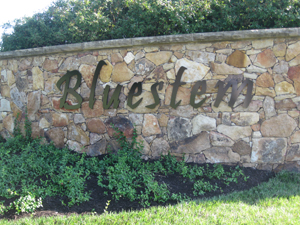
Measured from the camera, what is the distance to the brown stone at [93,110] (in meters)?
5.38

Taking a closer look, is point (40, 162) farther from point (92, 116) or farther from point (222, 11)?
point (222, 11)

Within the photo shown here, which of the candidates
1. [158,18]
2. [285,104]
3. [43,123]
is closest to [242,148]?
[285,104]

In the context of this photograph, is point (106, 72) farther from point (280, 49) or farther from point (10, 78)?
point (280, 49)

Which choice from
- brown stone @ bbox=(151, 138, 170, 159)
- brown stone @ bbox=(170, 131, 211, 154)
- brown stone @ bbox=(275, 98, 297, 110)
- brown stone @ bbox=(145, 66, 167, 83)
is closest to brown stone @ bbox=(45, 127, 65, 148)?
brown stone @ bbox=(151, 138, 170, 159)

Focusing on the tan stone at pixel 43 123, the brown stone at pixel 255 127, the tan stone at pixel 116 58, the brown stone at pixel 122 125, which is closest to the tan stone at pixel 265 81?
the brown stone at pixel 255 127

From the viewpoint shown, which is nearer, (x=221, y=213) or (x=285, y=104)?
(x=221, y=213)

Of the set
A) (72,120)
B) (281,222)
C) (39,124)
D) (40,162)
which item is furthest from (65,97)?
(281,222)

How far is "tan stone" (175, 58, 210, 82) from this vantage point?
4.88 metres

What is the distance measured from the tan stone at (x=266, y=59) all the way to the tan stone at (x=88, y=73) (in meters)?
3.19

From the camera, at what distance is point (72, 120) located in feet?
18.4

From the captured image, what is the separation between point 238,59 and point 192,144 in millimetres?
1792

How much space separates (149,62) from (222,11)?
206cm

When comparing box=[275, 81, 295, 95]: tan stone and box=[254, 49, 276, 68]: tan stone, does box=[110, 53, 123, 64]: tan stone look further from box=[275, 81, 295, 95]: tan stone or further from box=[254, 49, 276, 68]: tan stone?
box=[275, 81, 295, 95]: tan stone

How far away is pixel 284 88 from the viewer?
15.5 ft
